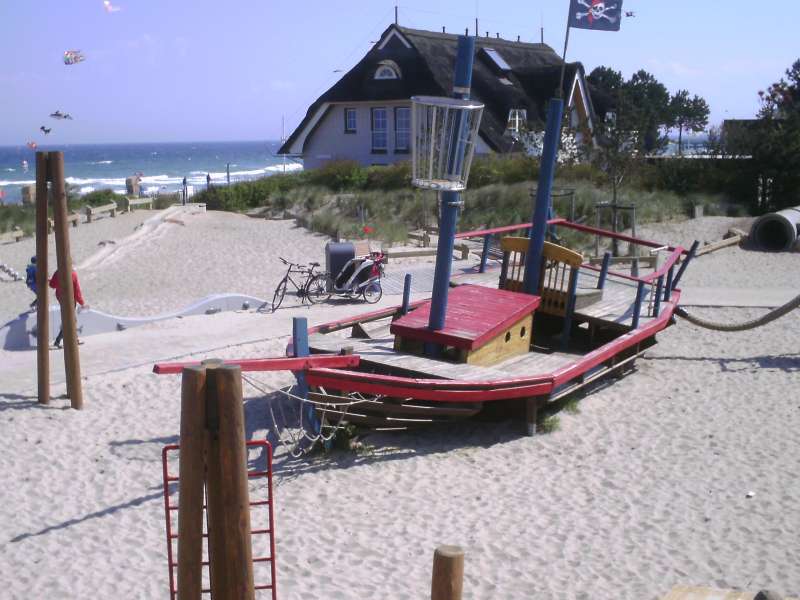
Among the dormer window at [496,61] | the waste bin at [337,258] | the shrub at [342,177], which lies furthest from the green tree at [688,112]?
the waste bin at [337,258]

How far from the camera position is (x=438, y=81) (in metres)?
35.2

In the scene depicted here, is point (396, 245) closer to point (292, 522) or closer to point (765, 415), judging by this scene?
point (765, 415)

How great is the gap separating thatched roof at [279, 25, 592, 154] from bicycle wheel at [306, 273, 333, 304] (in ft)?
64.7

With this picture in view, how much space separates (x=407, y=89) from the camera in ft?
117

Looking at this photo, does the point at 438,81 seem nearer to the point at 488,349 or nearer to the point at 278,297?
the point at 278,297

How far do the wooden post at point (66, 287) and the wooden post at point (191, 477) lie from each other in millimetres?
5829

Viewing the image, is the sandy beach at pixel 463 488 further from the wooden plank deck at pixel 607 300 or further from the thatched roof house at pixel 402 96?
the thatched roof house at pixel 402 96

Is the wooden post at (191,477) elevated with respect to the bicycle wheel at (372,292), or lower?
elevated

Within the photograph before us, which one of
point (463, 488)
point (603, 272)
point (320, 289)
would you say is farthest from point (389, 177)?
point (463, 488)

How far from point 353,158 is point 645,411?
29.3 m

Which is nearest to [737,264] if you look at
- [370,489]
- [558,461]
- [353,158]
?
[558,461]

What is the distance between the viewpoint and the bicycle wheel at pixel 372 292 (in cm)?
1520

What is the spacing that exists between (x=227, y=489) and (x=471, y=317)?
5871 millimetres

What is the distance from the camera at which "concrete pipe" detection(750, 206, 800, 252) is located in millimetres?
20047
